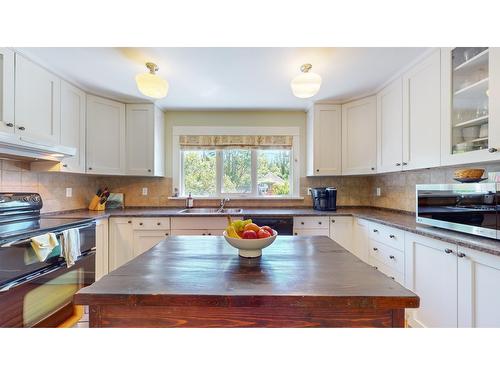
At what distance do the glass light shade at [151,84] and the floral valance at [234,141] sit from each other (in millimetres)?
1484

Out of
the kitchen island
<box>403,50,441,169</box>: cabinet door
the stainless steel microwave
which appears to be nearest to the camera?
the kitchen island

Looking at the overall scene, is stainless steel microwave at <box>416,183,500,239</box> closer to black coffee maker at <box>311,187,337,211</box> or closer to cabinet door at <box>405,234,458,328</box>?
cabinet door at <box>405,234,458,328</box>

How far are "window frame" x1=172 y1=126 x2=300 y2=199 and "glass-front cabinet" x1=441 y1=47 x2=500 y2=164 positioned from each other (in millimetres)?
1761

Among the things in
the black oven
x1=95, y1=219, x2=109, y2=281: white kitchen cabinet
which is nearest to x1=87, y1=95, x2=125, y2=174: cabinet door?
x1=95, y1=219, x2=109, y2=281: white kitchen cabinet

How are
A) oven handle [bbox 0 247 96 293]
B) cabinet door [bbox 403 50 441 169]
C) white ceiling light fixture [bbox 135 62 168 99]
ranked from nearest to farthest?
1. oven handle [bbox 0 247 96 293]
2. white ceiling light fixture [bbox 135 62 168 99]
3. cabinet door [bbox 403 50 441 169]

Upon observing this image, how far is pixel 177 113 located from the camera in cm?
325

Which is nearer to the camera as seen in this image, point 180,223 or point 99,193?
point 180,223

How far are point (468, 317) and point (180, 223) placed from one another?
2.46 metres

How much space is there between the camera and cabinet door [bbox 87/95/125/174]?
2633mm

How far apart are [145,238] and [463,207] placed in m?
2.85

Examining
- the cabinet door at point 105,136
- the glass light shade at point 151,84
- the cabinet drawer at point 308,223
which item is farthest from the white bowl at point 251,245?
the cabinet door at point 105,136

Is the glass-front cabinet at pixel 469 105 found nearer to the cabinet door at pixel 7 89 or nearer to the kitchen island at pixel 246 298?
the kitchen island at pixel 246 298
